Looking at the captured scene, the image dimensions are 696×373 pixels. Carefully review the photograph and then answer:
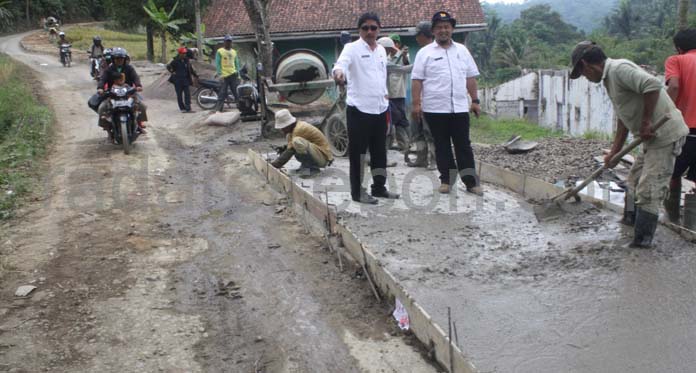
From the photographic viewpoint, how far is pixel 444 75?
6.21 m

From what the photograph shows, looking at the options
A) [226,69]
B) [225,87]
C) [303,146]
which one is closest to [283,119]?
[303,146]

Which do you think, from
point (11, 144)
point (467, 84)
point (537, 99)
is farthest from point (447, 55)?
point (537, 99)

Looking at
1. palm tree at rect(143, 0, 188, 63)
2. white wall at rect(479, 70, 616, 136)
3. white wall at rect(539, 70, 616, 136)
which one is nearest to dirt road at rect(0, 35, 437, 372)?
white wall at rect(479, 70, 616, 136)

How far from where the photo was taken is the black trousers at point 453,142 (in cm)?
633

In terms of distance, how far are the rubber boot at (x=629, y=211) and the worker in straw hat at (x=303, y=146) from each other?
3.48 m

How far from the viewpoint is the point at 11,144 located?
9648 mm

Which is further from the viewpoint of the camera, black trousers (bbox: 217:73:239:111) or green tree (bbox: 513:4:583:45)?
green tree (bbox: 513:4:583:45)

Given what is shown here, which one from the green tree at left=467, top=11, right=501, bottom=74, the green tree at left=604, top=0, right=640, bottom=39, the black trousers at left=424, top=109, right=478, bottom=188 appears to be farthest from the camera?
the green tree at left=604, top=0, right=640, bottom=39

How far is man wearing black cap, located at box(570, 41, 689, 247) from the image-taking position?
177 inches

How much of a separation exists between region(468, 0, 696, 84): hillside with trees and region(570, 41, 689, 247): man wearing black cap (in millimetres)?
37358

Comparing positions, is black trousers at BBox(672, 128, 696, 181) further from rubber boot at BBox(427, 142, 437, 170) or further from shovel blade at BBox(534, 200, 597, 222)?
rubber boot at BBox(427, 142, 437, 170)

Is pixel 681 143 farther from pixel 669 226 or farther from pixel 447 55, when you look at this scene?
pixel 447 55

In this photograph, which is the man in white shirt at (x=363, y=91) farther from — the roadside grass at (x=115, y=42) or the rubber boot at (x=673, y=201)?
the roadside grass at (x=115, y=42)

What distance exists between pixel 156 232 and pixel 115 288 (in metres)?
1.38
